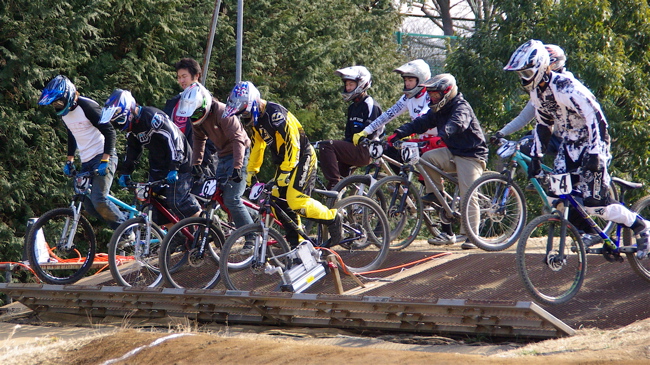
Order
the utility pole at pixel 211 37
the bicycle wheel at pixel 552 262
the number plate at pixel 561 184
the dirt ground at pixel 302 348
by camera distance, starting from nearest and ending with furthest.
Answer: the dirt ground at pixel 302 348 → the bicycle wheel at pixel 552 262 → the number plate at pixel 561 184 → the utility pole at pixel 211 37

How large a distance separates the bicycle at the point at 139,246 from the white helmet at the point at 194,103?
781 millimetres

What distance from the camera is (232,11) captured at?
1602 centimetres

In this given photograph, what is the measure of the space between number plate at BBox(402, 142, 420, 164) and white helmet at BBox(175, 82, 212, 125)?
2156 millimetres

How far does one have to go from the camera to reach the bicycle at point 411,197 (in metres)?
8.55

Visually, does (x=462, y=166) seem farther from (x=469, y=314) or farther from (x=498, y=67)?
(x=498, y=67)

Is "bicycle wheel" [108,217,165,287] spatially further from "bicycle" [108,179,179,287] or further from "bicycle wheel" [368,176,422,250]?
"bicycle wheel" [368,176,422,250]

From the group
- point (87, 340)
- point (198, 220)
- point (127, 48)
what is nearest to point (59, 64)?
point (127, 48)

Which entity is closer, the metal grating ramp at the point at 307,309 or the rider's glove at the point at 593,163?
the metal grating ramp at the point at 307,309

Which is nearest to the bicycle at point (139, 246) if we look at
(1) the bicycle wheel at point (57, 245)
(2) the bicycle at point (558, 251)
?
(1) the bicycle wheel at point (57, 245)

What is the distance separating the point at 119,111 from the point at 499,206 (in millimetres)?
4121

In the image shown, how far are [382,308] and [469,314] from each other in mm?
744

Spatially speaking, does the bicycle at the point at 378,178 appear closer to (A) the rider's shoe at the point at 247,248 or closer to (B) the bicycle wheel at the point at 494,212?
(B) the bicycle wheel at the point at 494,212

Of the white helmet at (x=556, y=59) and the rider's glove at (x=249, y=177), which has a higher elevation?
the white helmet at (x=556, y=59)

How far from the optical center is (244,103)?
7.41 m
